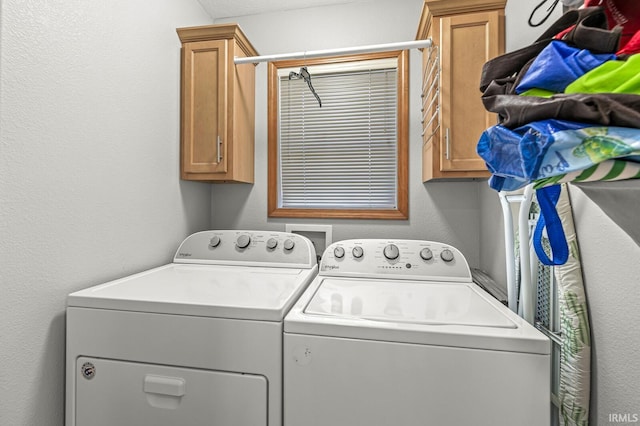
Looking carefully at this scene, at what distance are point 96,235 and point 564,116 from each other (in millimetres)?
1536

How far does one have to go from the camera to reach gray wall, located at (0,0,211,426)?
92 cm

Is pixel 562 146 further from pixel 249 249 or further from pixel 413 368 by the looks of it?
pixel 249 249

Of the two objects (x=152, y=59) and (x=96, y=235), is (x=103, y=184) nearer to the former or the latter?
(x=96, y=235)

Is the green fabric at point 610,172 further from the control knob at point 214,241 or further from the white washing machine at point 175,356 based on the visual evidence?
the control knob at point 214,241

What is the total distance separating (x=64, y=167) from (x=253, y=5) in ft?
5.14

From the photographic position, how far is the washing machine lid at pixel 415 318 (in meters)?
0.77

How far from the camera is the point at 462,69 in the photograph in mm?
1394

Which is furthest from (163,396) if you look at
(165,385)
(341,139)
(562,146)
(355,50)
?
(355,50)

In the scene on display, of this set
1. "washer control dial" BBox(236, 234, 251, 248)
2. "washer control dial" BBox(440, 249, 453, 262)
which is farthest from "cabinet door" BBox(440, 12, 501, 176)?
"washer control dial" BBox(236, 234, 251, 248)

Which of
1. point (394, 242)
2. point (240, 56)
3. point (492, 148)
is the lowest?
point (394, 242)

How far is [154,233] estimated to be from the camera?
5.09 ft

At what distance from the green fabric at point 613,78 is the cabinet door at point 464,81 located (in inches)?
39.7

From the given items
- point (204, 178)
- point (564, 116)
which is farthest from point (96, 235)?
point (564, 116)

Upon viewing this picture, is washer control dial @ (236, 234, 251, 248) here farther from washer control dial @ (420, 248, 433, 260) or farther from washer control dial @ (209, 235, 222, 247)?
washer control dial @ (420, 248, 433, 260)
